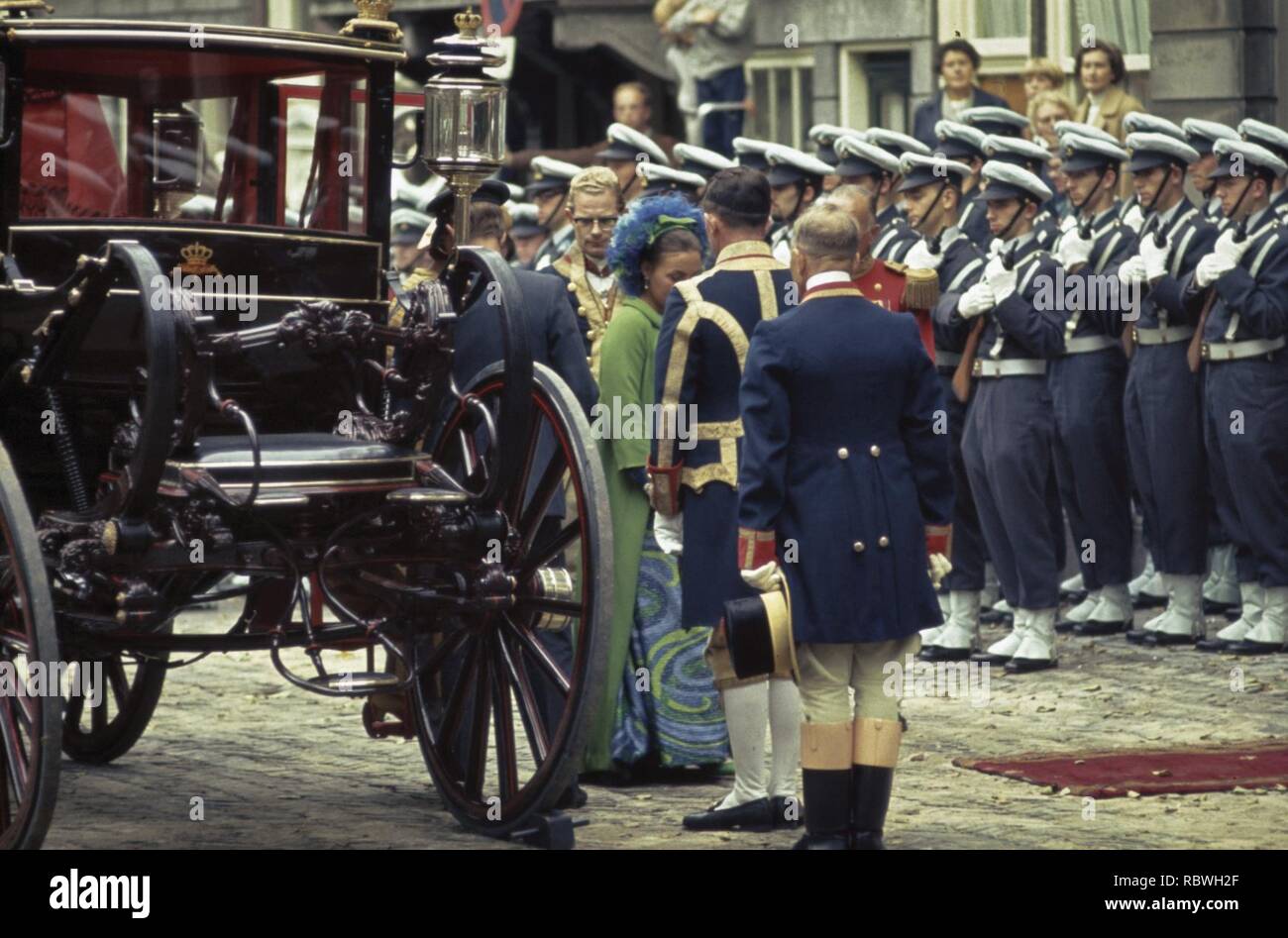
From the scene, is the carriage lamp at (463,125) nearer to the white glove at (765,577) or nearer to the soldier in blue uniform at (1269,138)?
the white glove at (765,577)

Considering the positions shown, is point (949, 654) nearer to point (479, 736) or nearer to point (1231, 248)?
point (1231, 248)

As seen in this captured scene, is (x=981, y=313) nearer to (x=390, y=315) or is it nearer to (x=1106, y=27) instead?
(x=390, y=315)

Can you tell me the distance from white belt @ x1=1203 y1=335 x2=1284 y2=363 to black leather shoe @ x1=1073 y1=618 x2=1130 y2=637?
1.42 metres

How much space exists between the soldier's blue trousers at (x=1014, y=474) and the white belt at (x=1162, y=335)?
24.9 inches

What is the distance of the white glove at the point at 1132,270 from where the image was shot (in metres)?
13.1

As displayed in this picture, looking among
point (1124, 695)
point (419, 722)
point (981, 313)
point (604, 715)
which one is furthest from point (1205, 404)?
point (419, 722)

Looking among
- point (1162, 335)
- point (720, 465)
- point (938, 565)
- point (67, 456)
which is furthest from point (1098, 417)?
point (67, 456)

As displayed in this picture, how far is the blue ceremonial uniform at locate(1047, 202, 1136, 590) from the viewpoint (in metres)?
13.4

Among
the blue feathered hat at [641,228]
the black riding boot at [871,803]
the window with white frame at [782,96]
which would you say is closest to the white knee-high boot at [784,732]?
the black riding boot at [871,803]

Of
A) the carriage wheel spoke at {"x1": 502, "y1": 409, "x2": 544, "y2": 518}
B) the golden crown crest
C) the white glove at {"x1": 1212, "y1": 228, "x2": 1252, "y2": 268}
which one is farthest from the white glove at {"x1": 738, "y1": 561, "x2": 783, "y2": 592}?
the white glove at {"x1": 1212, "y1": 228, "x2": 1252, "y2": 268}

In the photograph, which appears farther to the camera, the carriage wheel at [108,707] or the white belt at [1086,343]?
the white belt at [1086,343]

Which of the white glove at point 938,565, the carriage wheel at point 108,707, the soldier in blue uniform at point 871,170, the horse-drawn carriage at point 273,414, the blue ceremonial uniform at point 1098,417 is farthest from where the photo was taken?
the soldier in blue uniform at point 871,170

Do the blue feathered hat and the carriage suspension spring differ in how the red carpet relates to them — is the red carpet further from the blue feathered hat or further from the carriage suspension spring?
the carriage suspension spring

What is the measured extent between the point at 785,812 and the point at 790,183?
6.04 m
